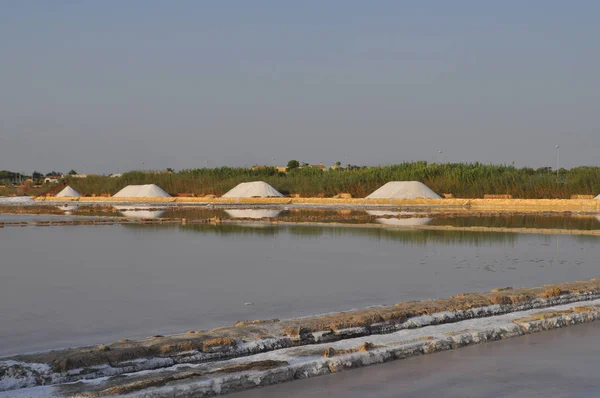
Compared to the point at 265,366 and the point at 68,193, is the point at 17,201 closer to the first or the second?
the point at 68,193

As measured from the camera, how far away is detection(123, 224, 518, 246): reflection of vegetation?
34.9 feet

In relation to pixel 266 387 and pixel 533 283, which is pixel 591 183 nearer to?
pixel 533 283

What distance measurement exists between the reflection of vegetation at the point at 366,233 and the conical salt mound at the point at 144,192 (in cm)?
2150

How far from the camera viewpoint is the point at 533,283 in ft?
20.4

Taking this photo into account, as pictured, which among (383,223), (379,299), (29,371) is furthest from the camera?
(383,223)

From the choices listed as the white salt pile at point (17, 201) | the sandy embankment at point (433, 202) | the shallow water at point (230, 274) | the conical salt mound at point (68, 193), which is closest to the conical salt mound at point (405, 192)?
the sandy embankment at point (433, 202)

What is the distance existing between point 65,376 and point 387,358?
1.49m

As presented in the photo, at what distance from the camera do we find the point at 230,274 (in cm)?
677

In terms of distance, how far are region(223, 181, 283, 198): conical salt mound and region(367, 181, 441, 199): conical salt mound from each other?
209 inches

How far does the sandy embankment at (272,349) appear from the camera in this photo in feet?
9.87

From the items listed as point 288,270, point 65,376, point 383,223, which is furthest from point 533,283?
point 383,223

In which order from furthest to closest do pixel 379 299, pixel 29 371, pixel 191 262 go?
1. pixel 191 262
2. pixel 379 299
3. pixel 29 371

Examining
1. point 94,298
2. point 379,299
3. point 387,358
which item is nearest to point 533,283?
point 379,299

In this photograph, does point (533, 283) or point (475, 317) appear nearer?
point (475, 317)
